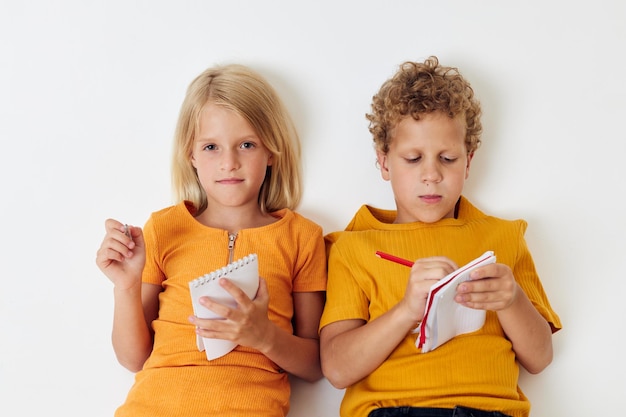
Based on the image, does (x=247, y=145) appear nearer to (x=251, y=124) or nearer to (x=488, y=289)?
(x=251, y=124)

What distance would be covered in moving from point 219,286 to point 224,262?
259 mm

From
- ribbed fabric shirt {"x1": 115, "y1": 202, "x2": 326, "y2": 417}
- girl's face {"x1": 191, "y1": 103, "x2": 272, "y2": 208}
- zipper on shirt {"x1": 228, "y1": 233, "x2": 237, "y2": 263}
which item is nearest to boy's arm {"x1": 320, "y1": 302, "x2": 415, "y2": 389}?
ribbed fabric shirt {"x1": 115, "y1": 202, "x2": 326, "y2": 417}

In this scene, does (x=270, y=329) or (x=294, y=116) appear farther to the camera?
(x=294, y=116)

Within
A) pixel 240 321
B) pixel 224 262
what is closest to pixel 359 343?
pixel 240 321

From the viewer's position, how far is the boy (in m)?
1.34

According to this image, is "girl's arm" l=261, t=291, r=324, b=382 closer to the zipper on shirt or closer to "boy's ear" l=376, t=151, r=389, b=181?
the zipper on shirt

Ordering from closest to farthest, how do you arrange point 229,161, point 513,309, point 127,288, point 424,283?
1. point 424,283
2. point 513,309
3. point 127,288
4. point 229,161

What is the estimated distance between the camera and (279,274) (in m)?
1.55

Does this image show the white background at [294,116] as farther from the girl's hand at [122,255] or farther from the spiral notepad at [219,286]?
the spiral notepad at [219,286]

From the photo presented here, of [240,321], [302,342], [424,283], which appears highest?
[424,283]

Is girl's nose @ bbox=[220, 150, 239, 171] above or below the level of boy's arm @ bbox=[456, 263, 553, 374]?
above

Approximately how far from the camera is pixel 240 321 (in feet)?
4.28

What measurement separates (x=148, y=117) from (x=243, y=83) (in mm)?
300

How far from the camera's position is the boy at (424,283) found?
1343mm
